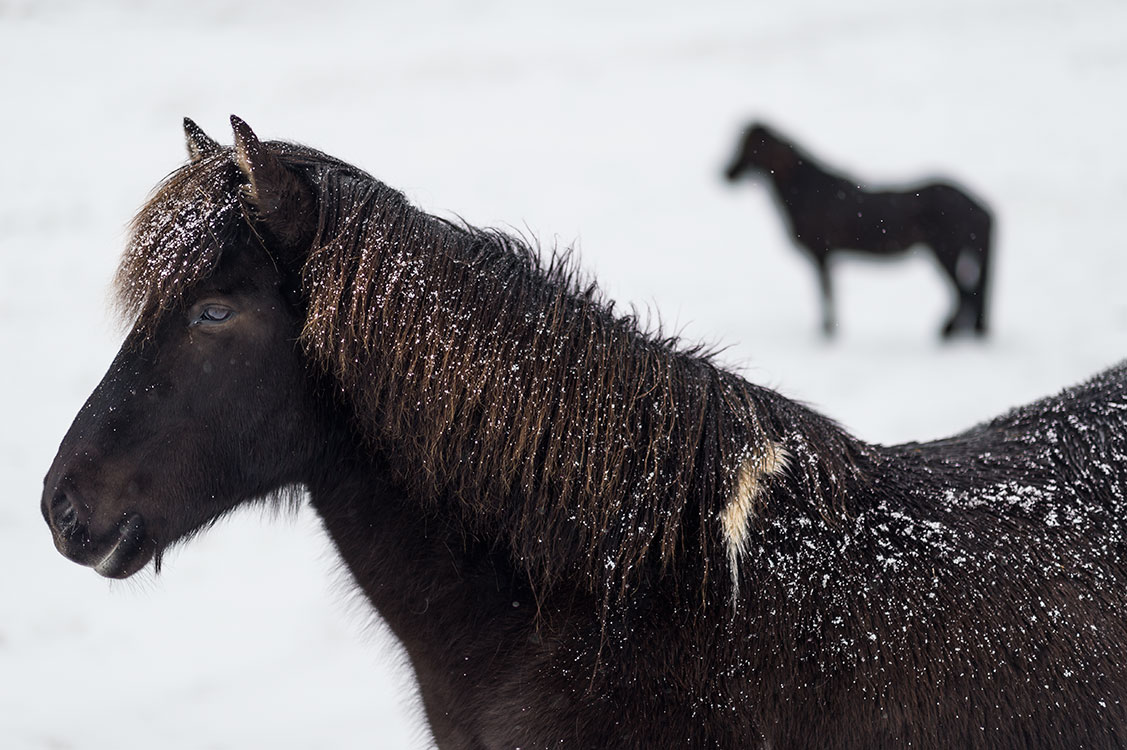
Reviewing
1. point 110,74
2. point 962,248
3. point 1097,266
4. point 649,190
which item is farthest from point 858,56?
point 110,74

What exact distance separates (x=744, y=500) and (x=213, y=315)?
1235 millimetres

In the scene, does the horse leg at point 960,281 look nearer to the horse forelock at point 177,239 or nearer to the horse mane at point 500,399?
the horse mane at point 500,399

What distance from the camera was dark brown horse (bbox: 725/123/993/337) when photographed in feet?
28.9

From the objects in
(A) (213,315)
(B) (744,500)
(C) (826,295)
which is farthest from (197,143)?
(C) (826,295)

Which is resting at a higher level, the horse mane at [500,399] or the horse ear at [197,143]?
the horse ear at [197,143]

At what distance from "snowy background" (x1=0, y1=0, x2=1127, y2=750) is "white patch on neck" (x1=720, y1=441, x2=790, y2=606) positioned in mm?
714

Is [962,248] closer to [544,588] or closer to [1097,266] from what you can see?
[1097,266]

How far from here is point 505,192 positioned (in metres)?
12.8

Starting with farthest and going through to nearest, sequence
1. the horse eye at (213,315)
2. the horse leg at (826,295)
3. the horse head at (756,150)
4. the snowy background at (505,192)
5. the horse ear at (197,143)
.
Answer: the horse head at (756,150)
the horse leg at (826,295)
the snowy background at (505,192)
the horse ear at (197,143)
the horse eye at (213,315)

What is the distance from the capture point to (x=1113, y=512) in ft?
7.45

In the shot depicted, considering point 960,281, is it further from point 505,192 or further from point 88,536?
point 88,536

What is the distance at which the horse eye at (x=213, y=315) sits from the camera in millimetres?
2154

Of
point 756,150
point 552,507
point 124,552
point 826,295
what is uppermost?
point 756,150

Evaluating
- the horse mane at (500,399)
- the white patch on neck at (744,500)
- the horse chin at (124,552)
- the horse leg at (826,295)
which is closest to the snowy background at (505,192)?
the horse leg at (826,295)
